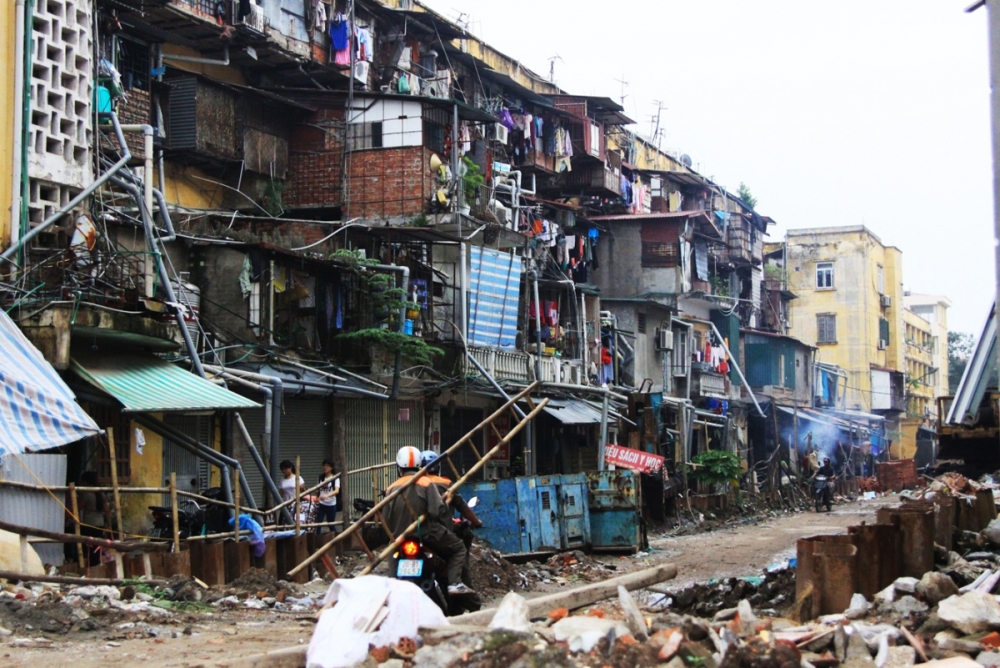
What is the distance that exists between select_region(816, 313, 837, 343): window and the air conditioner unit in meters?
29.9

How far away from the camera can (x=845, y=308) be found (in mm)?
68500

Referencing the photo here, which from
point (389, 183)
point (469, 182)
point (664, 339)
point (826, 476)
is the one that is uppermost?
point (469, 182)

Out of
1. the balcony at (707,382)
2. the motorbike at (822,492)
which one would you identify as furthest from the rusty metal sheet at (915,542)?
the balcony at (707,382)

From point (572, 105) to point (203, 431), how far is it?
22.2 metres

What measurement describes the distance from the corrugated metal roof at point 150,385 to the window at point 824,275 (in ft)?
184

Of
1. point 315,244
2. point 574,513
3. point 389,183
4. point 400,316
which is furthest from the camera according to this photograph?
point 389,183

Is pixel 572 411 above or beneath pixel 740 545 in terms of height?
above

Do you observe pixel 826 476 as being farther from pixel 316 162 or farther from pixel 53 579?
pixel 53 579

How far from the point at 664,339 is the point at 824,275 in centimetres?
3073

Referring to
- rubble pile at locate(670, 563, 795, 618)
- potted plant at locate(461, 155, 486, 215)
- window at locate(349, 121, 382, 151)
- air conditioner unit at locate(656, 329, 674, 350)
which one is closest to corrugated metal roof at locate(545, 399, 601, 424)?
potted plant at locate(461, 155, 486, 215)

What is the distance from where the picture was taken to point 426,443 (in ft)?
92.6

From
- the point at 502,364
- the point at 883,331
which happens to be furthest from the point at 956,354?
the point at 502,364

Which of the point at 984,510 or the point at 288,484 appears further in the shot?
the point at 288,484

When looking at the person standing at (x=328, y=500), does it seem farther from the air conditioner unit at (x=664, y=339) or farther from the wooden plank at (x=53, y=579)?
the air conditioner unit at (x=664, y=339)
